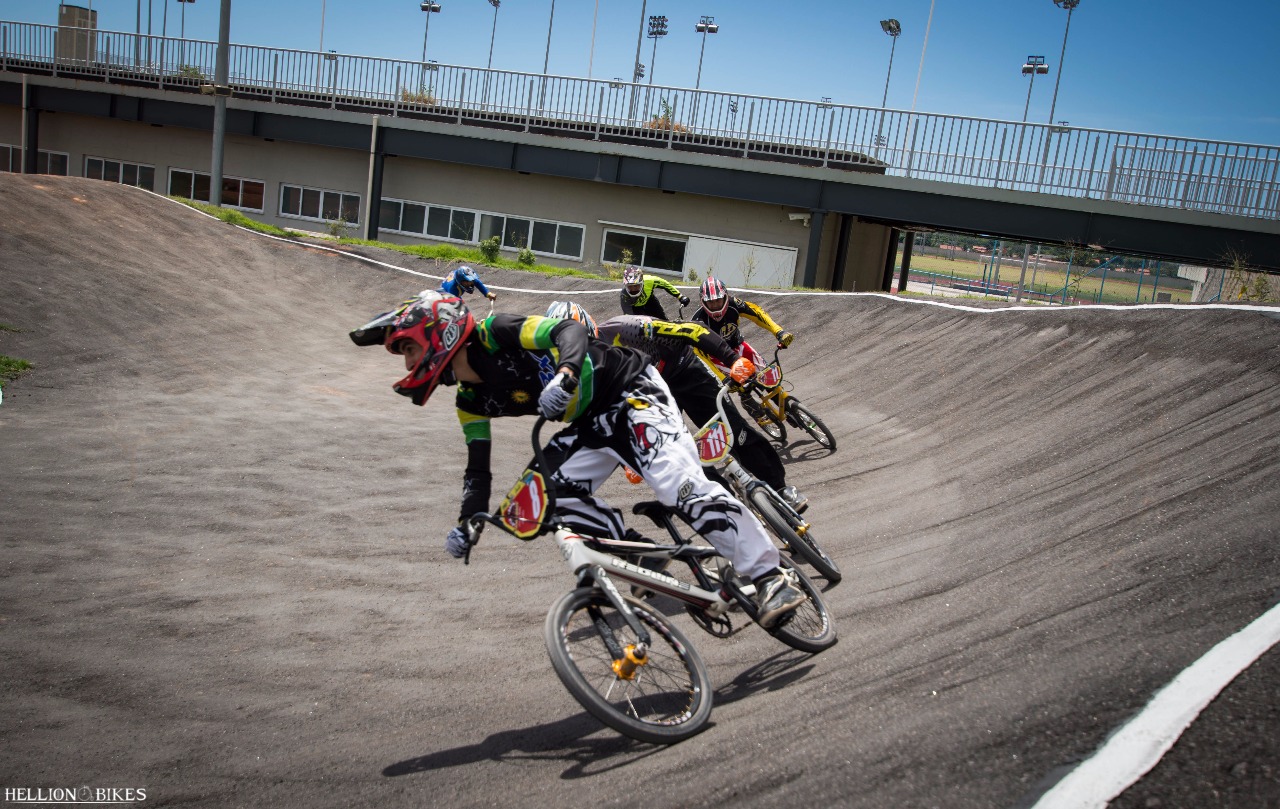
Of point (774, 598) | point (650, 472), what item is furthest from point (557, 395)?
point (774, 598)

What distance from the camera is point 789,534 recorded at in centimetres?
635

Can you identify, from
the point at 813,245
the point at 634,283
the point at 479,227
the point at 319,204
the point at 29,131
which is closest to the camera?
the point at 634,283

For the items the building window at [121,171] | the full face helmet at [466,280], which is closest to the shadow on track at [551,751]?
the full face helmet at [466,280]

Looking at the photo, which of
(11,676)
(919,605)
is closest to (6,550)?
(11,676)

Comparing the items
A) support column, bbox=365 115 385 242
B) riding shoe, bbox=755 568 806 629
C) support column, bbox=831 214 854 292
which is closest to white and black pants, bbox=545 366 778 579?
riding shoe, bbox=755 568 806 629

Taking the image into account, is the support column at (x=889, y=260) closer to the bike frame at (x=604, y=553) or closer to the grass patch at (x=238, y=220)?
the grass patch at (x=238, y=220)

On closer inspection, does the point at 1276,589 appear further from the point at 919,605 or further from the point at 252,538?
the point at 252,538

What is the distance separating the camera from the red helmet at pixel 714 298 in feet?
34.0

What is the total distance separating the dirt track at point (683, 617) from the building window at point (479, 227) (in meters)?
20.2

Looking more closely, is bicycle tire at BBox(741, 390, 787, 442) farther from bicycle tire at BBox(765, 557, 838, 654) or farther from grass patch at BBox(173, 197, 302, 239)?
grass patch at BBox(173, 197, 302, 239)

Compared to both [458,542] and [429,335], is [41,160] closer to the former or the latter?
[429,335]

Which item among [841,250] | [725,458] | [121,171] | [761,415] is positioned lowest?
[761,415]

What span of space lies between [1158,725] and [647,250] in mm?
29797

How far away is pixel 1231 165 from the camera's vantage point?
70.3 ft
